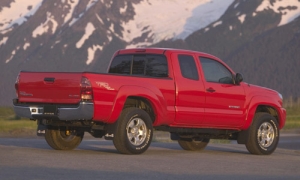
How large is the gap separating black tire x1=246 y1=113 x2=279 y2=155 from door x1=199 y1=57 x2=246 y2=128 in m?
0.38

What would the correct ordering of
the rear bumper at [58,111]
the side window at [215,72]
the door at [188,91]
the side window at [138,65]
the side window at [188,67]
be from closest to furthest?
the rear bumper at [58,111] < the door at [188,91] < the side window at [188,67] < the side window at [138,65] < the side window at [215,72]

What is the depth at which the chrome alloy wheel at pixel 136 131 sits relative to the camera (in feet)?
58.7

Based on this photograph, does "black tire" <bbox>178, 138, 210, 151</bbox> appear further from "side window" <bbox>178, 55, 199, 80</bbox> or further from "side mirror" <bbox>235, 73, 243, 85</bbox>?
"side window" <bbox>178, 55, 199, 80</bbox>

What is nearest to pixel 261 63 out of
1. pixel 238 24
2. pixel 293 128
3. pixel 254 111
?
pixel 238 24

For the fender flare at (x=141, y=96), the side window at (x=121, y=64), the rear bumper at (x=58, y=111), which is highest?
the side window at (x=121, y=64)

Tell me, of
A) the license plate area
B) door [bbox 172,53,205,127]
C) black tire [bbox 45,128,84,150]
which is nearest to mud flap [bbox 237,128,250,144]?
door [bbox 172,53,205,127]

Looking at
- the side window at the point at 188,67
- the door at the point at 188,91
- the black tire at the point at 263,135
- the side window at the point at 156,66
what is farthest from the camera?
the black tire at the point at 263,135

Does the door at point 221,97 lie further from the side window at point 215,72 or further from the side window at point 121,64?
the side window at point 121,64

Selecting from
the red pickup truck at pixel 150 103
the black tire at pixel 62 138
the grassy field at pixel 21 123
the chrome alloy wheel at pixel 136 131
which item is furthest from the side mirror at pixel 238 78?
the grassy field at pixel 21 123

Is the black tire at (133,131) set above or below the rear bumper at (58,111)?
below

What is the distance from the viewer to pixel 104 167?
15242mm

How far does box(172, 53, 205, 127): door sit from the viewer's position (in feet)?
61.3

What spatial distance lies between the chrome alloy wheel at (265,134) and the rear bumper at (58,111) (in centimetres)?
435

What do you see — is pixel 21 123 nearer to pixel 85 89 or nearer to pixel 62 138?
pixel 62 138
